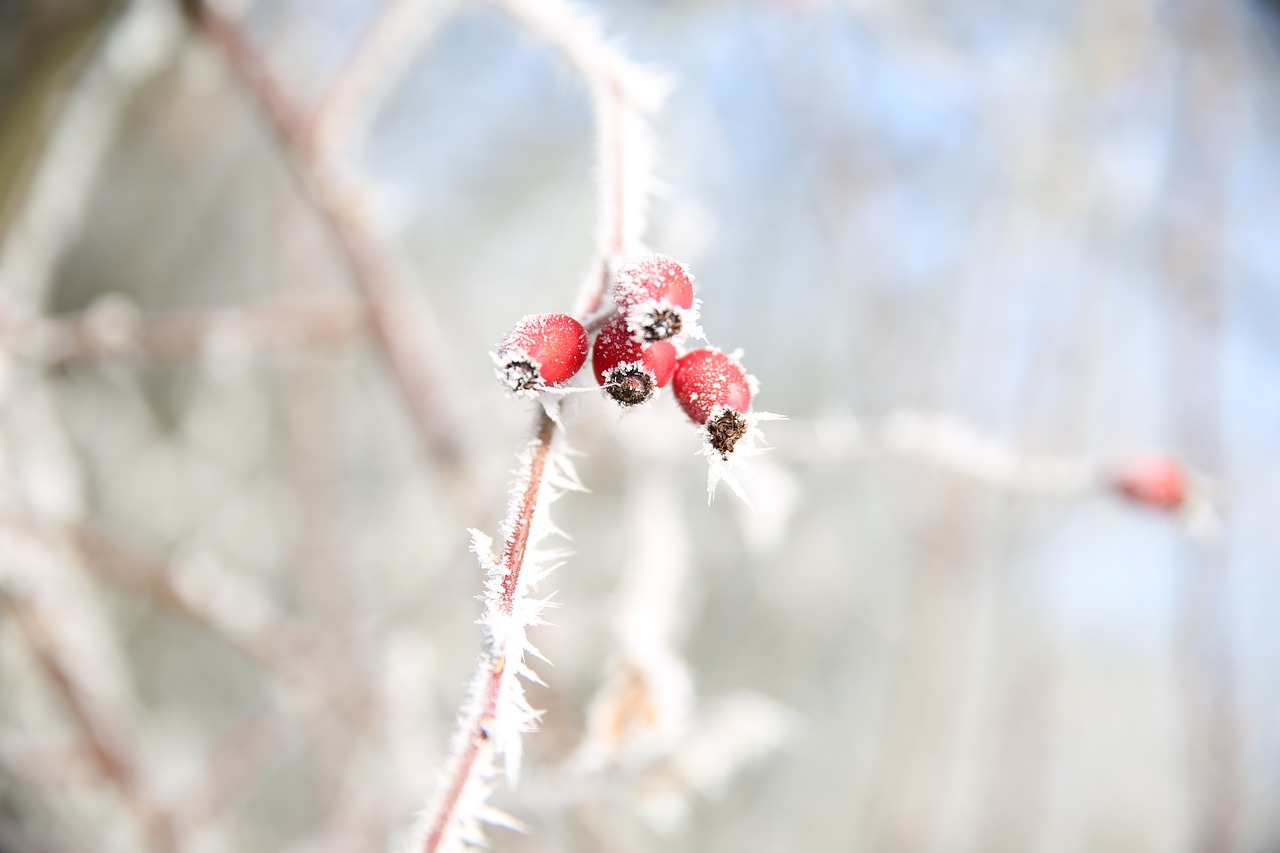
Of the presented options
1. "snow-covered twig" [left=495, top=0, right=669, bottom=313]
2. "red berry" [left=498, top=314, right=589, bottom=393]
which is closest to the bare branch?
"snow-covered twig" [left=495, top=0, right=669, bottom=313]

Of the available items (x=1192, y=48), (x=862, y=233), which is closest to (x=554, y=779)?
(x=862, y=233)

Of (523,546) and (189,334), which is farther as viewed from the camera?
(189,334)

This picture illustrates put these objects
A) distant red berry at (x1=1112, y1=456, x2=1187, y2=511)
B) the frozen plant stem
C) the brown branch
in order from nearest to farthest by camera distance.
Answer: the frozen plant stem, distant red berry at (x1=1112, y1=456, x2=1187, y2=511), the brown branch

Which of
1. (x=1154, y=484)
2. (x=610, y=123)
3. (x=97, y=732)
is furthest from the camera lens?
(x=97, y=732)

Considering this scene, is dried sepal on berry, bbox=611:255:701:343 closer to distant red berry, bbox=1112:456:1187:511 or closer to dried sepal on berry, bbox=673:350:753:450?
dried sepal on berry, bbox=673:350:753:450

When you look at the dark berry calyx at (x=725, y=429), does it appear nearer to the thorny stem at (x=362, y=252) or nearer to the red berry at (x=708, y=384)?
the red berry at (x=708, y=384)

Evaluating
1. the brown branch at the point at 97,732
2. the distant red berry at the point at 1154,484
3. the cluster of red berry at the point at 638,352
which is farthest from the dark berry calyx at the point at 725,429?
the brown branch at the point at 97,732

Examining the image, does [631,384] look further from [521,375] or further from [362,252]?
[362,252]

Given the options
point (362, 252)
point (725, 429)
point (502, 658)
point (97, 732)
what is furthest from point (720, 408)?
point (97, 732)
